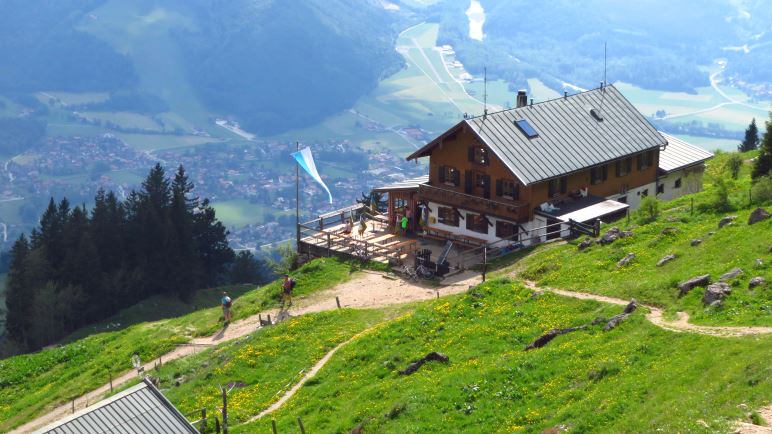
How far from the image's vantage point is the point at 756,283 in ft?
141

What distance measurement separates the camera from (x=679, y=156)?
82.3 meters

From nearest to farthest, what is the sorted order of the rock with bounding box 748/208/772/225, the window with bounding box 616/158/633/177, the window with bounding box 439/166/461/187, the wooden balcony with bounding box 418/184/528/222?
the rock with bounding box 748/208/772/225 < the wooden balcony with bounding box 418/184/528/222 < the window with bounding box 439/166/461/187 < the window with bounding box 616/158/633/177

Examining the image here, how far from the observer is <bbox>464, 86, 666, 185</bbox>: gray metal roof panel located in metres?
69.6

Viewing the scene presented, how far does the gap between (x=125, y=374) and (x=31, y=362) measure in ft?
27.4

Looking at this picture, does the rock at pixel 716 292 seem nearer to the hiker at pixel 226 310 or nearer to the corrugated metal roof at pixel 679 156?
the hiker at pixel 226 310

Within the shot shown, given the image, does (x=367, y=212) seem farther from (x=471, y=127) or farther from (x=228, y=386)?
(x=228, y=386)

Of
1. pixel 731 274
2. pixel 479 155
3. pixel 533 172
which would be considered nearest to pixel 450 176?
pixel 479 155

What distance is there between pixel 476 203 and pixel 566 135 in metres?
8.12

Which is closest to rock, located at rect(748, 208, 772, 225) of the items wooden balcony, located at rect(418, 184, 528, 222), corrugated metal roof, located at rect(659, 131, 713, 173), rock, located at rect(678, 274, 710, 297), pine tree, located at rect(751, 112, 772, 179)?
rock, located at rect(678, 274, 710, 297)

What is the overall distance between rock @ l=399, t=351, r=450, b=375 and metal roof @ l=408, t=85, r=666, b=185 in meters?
23.0

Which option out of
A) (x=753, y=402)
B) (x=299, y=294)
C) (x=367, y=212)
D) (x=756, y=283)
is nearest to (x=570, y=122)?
(x=367, y=212)

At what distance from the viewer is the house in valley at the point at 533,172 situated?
68.8 metres

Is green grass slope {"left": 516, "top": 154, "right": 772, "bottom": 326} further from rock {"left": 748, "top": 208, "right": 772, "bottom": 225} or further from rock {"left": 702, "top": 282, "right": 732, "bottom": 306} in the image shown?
rock {"left": 748, "top": 208, "right": 772, "bottom": 225}

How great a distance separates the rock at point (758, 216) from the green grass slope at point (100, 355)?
968 inches
